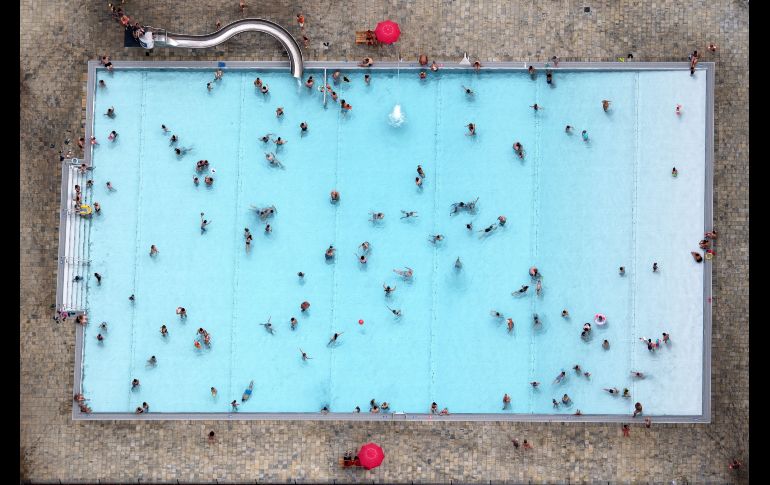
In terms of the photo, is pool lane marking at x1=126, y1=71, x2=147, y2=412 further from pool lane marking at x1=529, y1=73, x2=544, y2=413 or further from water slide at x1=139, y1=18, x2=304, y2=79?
pool lane marking at x1=529, y1=73, x2=544, y2=413

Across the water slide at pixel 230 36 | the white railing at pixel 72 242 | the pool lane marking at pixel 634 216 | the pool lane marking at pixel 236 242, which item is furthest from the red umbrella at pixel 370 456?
the water slide at pixel 230 36

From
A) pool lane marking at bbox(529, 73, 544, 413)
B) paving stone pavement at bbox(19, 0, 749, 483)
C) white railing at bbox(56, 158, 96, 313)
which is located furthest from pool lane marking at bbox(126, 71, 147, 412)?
pool lane marking at bbox(529, 73, 544, 413)

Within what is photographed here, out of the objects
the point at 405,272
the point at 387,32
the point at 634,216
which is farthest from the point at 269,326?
the point at 634,216

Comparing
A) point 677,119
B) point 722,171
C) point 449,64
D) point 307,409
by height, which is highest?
point 449,64

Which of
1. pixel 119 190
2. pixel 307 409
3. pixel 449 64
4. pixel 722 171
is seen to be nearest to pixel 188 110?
pixel 119 190

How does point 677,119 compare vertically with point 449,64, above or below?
below

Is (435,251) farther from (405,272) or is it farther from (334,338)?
(334,338)
